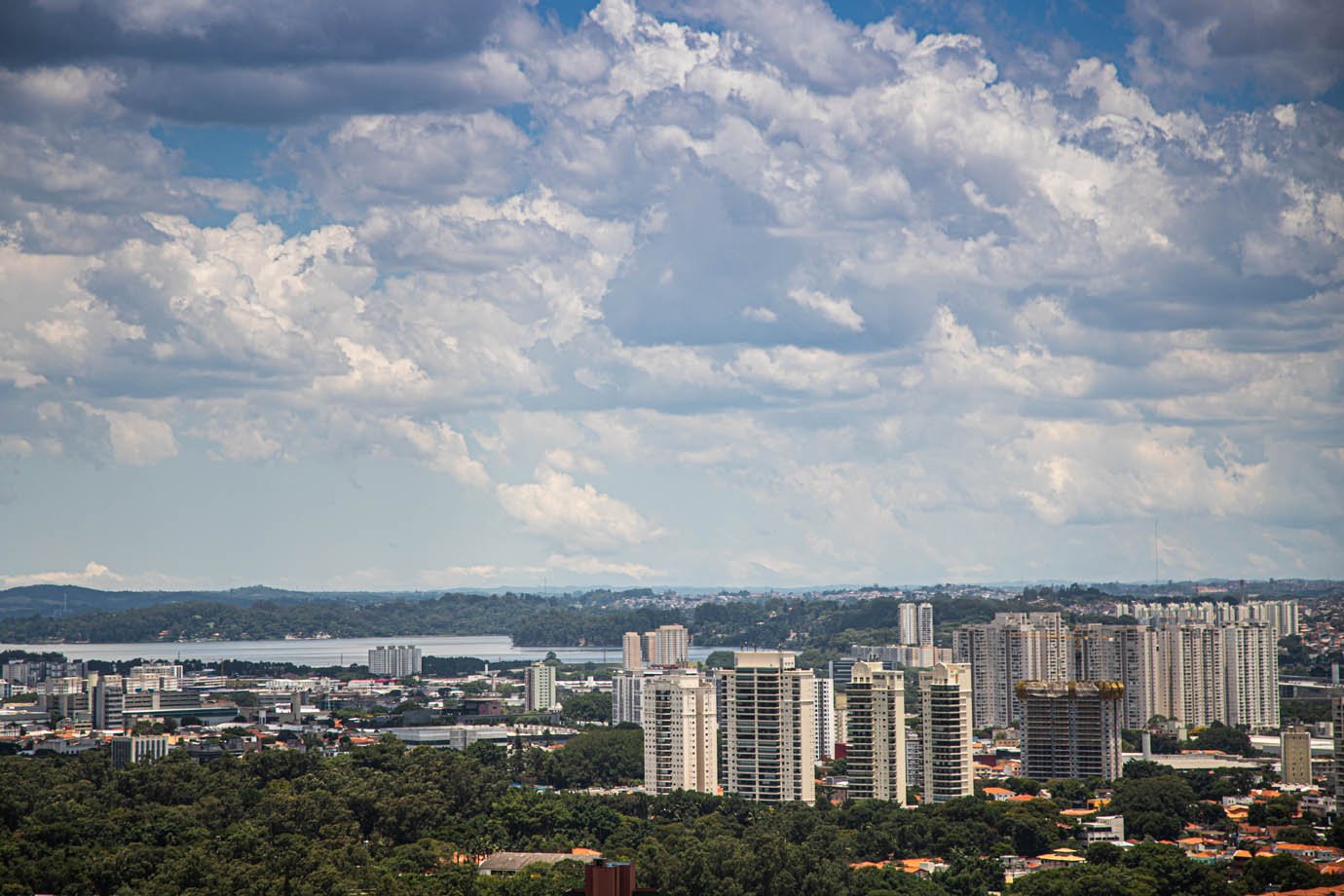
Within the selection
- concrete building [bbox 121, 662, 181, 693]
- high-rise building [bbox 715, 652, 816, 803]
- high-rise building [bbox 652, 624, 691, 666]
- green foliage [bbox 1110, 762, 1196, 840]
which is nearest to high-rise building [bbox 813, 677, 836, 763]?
high-rise building [bbox 715, 652, 816, 803]

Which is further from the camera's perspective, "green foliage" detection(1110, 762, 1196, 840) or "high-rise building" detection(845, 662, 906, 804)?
"high-rise building" detection(845, 662, 906, 804)

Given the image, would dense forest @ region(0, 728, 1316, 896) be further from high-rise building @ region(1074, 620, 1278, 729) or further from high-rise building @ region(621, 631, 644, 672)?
high-rise building @ region(621, 631, 644, 672)

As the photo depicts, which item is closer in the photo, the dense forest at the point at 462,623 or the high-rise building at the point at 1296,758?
the high-rise building at the point at 1296,758

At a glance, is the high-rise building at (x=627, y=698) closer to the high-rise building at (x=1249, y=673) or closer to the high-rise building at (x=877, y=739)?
the high-rise building at (x=1249, y=673)

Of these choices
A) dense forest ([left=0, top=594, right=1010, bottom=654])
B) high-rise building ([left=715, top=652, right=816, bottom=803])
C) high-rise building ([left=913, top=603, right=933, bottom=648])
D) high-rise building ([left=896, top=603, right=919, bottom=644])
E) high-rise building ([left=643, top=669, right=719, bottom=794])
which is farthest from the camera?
dense forest ([left=0, top=594, right=1010, bottom=654])

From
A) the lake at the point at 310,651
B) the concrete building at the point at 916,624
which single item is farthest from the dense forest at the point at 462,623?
the concrete building at the point at 916,624
